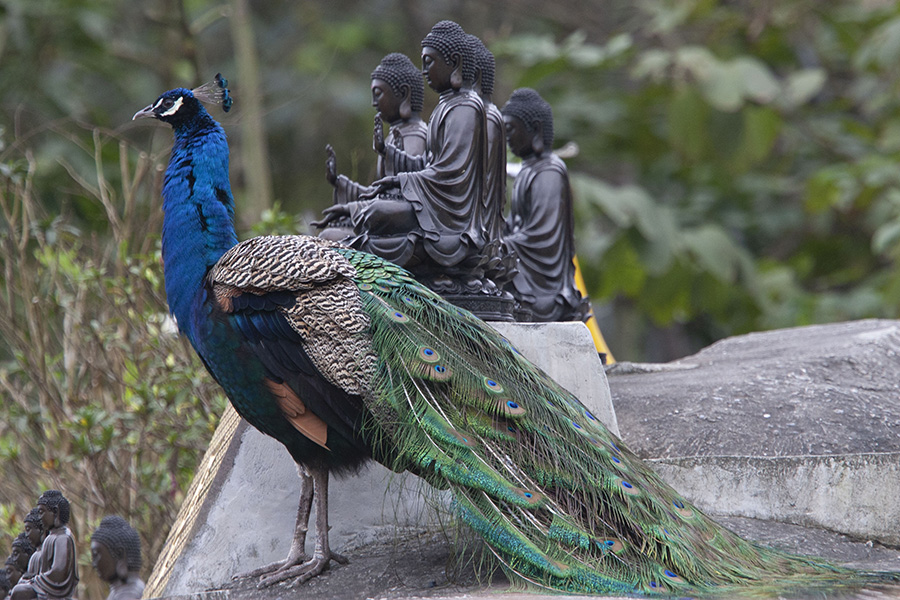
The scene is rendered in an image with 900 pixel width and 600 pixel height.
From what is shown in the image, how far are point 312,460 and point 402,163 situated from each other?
2062mm

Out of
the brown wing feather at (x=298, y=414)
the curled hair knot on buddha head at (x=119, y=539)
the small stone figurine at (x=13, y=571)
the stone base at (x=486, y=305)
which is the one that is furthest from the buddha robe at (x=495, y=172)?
the small stone figurine at (x=13, y=571)

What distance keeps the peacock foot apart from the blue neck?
1.12m

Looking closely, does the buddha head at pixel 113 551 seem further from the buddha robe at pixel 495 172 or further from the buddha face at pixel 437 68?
the buddha face at pixel 437 68

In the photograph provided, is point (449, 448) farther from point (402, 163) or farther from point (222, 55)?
point (222, 55)

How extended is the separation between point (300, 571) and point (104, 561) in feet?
3.33

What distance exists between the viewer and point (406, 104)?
6.55 meters

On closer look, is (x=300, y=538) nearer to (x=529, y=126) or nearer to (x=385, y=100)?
(x=385, y=100)

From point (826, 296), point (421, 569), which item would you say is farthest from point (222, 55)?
point (421, 569)

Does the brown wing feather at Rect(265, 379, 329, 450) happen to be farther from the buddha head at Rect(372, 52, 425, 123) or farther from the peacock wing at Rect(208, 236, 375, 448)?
the buddha head at Rect(372, 52, 425, 123)

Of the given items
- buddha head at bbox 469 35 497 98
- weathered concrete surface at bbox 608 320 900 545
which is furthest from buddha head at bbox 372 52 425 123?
weathered concrete surface at bbox 608 320 900 545

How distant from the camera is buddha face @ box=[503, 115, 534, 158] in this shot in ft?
24.1

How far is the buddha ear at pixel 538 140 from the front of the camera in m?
7.36

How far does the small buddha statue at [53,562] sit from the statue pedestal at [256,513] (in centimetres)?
103

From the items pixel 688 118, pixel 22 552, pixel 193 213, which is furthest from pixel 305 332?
pixel 688 118
